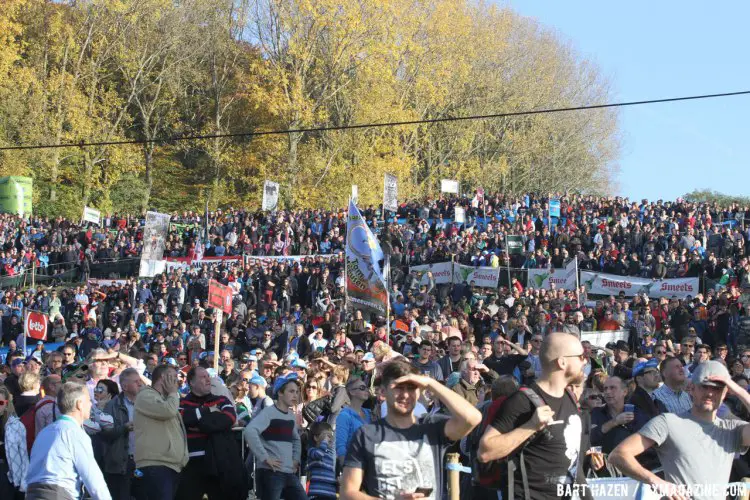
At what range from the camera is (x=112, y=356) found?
424 inches

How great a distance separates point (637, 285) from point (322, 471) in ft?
56.8

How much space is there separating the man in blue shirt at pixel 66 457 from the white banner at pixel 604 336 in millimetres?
→ 12379

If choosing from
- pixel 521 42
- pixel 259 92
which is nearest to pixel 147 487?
pixel 259 92

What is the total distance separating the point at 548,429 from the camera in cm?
511

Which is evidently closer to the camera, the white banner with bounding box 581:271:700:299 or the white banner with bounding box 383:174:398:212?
the white banner with bounding box 581:271:700:299

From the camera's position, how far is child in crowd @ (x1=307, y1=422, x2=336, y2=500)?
28.5 ft

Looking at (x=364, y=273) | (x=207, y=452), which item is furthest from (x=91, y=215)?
(x=207, y=452)

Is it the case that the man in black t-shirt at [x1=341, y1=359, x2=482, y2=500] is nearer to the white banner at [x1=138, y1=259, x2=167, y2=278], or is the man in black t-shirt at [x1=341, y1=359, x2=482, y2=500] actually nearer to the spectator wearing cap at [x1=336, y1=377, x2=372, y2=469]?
the spectator wearing cap at [x1=336, y1=377, x2=372, y2=469]

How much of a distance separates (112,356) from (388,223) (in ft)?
80.8

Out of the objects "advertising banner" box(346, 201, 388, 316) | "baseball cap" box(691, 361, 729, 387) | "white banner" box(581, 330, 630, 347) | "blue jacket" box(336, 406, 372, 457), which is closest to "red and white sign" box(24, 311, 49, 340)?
"advertising banner" box(346, 201, 388, 316)

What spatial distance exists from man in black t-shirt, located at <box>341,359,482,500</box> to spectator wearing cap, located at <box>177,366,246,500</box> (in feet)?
14.6

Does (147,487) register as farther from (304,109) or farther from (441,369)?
(304,109)

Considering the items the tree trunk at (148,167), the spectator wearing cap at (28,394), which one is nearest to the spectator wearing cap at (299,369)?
the spectator wearing cap at (28,394)

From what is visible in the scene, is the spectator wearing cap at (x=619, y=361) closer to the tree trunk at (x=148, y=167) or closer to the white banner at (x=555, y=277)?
the white banner at (x=555, y=277)
